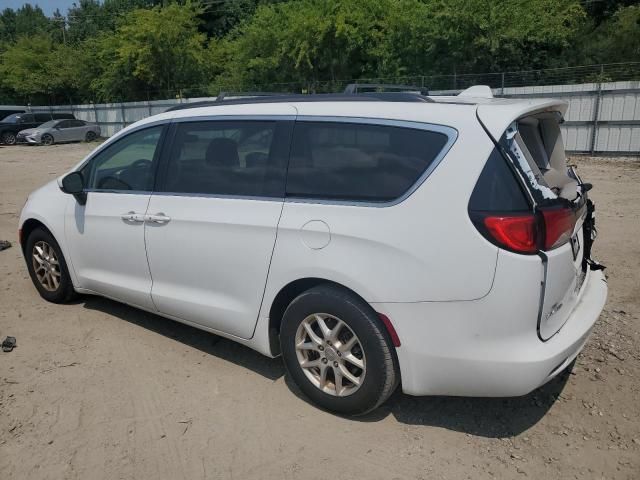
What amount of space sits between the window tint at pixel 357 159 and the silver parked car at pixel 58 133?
2902 centimetres

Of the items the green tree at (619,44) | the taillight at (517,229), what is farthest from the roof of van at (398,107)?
the green tree at (619,44)

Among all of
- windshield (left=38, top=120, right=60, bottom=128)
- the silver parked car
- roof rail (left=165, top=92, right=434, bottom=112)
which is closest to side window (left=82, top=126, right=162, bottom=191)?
roof rail (left=165, top=92, right=434, bottom=112)

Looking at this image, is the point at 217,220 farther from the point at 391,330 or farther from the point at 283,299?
the point at 391,330

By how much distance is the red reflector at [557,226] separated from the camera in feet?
8.70

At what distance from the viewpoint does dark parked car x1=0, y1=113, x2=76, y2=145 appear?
29391 mm

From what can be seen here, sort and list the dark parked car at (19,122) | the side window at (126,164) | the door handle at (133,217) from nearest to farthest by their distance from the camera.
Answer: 1. the door handle at (133,217)
2. the side window at (126,164)
3. the dark parked car at (19,122)

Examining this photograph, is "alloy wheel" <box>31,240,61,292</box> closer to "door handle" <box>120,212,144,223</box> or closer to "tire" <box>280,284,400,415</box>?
"door handle" <box>120,212,144,223</box>

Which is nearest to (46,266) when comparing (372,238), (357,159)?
(357,159)

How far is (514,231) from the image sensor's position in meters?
2.58

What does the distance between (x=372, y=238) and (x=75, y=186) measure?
2.70 m

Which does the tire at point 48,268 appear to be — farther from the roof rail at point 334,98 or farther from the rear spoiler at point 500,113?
the rear spoiler at point 500,113

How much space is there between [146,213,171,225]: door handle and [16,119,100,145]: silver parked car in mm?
28043

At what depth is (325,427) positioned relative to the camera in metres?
3.16

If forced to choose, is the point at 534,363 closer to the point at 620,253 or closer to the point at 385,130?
the point at 385,130
